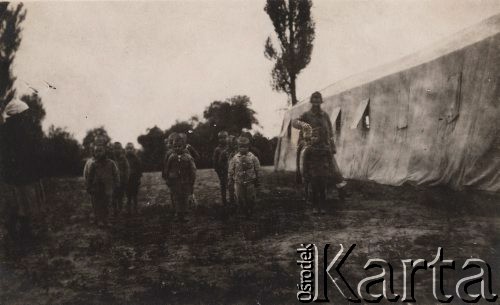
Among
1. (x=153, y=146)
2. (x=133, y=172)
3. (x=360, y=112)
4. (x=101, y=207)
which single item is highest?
(x=360, y=112)

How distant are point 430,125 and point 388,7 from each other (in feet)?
6.73

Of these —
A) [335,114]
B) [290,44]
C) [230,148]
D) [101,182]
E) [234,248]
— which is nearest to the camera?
[234,248]

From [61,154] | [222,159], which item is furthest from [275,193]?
[61,154]

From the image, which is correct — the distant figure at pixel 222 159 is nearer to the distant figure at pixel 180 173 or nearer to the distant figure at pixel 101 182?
the distant figure at pixel 180 173

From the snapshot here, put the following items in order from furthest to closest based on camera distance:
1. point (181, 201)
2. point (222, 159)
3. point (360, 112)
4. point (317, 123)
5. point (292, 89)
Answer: point (292, 89), point (360, 112), point (222, 159), point (181, 201), point (317, 123)

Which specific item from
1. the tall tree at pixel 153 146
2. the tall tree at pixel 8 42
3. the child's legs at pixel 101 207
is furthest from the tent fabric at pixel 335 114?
the tall tree at pixel 8 42

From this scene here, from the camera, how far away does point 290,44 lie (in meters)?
12.7

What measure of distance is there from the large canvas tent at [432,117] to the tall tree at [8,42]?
5698 mm

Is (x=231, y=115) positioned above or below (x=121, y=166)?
above

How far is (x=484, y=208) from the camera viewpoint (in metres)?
5.68

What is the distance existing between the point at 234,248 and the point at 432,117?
3.65 m

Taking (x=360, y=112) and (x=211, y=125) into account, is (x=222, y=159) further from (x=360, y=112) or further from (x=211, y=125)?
(x=360, y=112)

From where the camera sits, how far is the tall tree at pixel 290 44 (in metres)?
10.2

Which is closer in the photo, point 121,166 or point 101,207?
point 101,207
